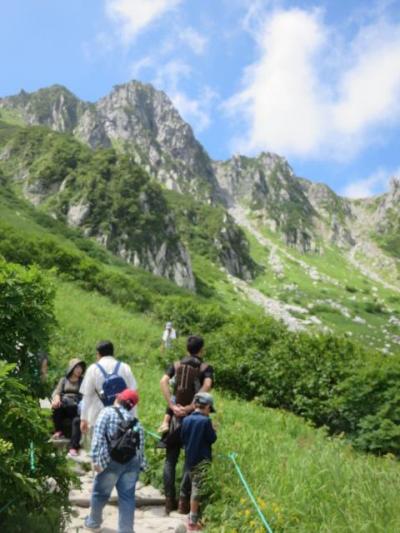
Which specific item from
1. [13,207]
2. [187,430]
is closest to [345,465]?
[187,430]

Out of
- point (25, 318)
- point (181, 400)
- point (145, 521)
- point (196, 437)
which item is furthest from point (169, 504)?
point (25, 318)

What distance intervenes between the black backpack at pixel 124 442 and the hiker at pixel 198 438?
86 cm

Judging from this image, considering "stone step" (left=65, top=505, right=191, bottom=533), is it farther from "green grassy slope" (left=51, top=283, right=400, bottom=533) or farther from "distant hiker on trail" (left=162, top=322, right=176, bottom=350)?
"distant hiker on trail" (left=162, top=322, right=176, bottom=350)

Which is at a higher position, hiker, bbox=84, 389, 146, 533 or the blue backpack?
the blue backpack

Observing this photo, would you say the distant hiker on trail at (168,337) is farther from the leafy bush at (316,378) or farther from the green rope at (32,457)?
the green rope at (32,457)

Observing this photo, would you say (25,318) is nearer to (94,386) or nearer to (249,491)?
(94,386)

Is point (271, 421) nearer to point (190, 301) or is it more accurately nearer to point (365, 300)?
point (190, 301)

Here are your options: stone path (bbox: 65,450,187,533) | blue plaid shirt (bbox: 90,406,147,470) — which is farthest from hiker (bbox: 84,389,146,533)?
stone path (bbox: 65,450,187,533)

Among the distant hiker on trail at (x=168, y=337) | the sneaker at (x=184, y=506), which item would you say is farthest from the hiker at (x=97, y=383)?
the distant hiker on trail at (x=168, y=337)

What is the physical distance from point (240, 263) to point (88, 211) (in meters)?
73.2

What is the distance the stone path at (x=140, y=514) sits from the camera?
6410 mm

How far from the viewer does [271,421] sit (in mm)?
12367

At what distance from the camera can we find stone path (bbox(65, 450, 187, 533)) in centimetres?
641

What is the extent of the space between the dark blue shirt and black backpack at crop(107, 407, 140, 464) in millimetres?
847
